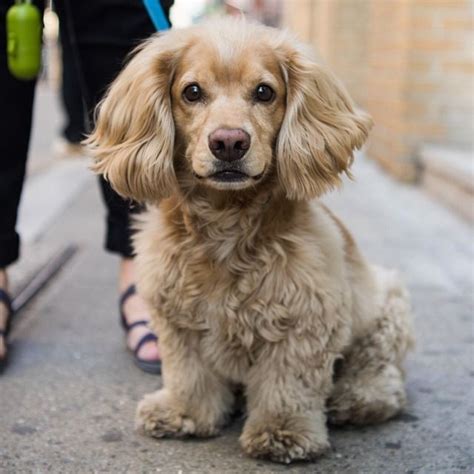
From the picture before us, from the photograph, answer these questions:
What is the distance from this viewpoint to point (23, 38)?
10.2 ft

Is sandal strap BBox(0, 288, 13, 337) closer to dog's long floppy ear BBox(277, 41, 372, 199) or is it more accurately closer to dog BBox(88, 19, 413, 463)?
dog BBox(88, 19, 413, 463)

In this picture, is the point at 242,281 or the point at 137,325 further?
the point at 137,325

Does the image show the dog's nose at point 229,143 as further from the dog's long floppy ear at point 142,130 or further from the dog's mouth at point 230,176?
the dog's long floppy ear at point 142,130

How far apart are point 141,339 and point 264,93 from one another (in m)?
1.25

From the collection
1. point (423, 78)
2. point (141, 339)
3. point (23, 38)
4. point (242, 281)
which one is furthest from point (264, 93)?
point (423, 78)

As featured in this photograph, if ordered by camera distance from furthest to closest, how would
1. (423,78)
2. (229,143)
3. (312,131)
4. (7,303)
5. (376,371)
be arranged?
(423,78) < (7,303) < (376,371) < (312,131) < (229,143)

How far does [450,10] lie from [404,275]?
9.08 feet

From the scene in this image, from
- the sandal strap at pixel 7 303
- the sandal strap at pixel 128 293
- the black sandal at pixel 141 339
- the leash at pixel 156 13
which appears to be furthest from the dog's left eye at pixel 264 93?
the sandal strap at pixel 7 303

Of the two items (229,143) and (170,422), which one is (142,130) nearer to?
(229,143)

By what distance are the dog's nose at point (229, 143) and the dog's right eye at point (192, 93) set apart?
22 centimetres

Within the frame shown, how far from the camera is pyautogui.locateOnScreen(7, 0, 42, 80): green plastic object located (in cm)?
308

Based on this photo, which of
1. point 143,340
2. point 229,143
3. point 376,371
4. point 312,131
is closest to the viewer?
point 229,143

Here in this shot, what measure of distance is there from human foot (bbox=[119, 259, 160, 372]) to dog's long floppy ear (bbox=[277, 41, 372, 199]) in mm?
929

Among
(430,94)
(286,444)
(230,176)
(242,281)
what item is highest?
(230,176)
